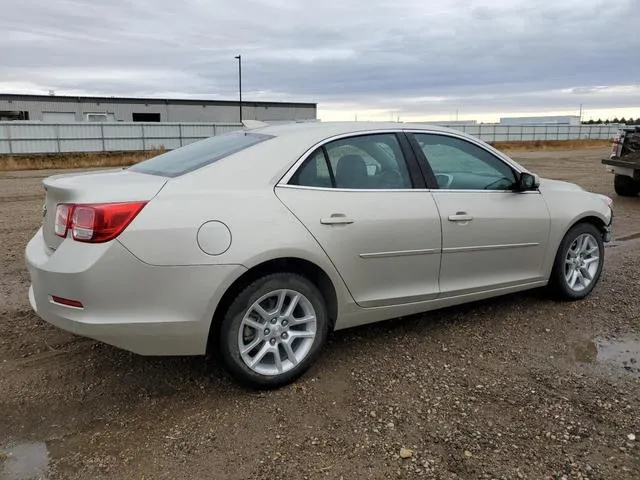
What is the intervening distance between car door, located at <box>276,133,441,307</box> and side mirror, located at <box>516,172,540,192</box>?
935 mm

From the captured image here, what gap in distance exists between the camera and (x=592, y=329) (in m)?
4.50

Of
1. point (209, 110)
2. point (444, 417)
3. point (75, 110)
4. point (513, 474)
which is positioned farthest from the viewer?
point (209, 110)

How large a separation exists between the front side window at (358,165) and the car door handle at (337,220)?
22 cm

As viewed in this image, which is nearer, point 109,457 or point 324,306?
point 109,457

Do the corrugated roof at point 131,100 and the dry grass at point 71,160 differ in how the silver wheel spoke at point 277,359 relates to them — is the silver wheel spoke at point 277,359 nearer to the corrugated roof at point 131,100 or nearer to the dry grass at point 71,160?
the dry grass at point 71,160

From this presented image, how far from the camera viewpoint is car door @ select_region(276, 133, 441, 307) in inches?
139

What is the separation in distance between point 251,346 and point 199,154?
1.33 metres

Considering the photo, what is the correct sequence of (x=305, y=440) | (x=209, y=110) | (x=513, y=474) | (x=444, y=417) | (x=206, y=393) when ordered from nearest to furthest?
(x=513, y=474) < (x=305, y=440) < (x=444, y=417) < (x=206, y=393) < (x=209, y=110)

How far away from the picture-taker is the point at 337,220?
3.53 metres

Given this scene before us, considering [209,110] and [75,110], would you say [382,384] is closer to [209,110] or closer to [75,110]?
[75,110]

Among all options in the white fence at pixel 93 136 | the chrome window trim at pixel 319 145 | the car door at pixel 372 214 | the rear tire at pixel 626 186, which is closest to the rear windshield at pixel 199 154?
the chrome window trim at pixel 319 145

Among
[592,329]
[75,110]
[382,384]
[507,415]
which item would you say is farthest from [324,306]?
[75,110]

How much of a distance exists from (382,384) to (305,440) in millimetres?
775

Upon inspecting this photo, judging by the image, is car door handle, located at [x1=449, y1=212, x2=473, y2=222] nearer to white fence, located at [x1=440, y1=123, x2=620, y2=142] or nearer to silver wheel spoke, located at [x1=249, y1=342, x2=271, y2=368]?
silver wheel spoke, located at [x1=249, y1=342, x2=271, y2=368]
